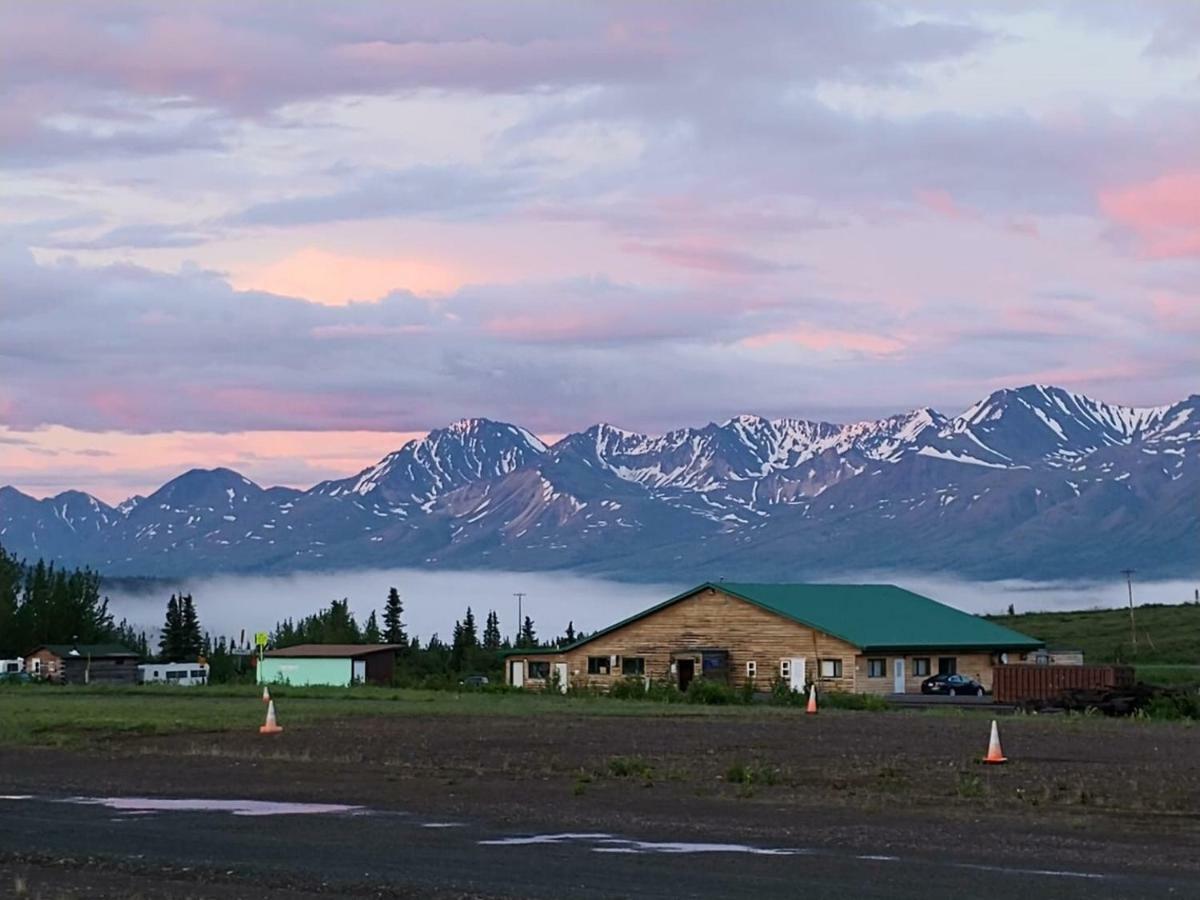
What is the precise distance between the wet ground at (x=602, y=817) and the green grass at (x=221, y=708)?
3813 mm

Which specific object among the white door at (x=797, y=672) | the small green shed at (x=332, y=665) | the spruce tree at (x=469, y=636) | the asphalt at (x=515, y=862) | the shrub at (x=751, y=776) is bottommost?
the asphalt at (x=515, y=862)

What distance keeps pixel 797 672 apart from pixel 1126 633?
54.1 m

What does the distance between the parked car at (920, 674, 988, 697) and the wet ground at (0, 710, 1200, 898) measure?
133 ft

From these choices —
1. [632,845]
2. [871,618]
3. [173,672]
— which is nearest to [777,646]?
[871,618]

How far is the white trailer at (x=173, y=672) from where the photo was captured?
140875mm

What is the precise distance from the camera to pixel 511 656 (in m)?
93.8

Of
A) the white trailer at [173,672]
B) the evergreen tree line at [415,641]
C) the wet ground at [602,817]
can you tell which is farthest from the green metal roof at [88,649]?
the wet ground at [602,817]

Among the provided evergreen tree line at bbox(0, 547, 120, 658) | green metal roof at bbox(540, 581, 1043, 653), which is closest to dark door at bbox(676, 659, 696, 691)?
green metal roof at bbox(540, 581, 1043, 653)

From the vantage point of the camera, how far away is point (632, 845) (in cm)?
2308

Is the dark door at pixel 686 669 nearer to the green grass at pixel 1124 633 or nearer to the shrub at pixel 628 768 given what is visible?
the green grass at pixel 1124 633

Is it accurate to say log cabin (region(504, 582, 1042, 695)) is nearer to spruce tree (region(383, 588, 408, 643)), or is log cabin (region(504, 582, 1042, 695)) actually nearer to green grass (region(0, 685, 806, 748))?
green grass (region(0, 685, 806, 748))

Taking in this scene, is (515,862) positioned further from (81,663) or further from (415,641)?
(415,641)

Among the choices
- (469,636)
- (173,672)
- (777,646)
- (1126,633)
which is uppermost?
(469,636)

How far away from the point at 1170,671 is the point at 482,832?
73135 mm
